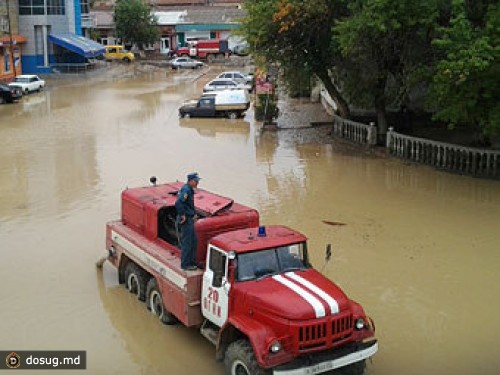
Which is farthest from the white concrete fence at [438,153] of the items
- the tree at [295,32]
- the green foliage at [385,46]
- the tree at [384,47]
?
the tree at [295,32]

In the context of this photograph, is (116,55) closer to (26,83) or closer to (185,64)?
(185,64)

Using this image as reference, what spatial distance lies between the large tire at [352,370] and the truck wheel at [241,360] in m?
1.01

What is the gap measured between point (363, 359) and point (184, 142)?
65.3 feet

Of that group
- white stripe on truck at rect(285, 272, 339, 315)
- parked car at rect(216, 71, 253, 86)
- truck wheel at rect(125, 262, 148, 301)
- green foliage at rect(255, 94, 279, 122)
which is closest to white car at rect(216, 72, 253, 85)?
parked car at rect(216, 71, 253, 86)

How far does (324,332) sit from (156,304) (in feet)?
12.1

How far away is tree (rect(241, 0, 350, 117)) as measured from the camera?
24297 mm

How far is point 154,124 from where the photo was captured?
32688 mm

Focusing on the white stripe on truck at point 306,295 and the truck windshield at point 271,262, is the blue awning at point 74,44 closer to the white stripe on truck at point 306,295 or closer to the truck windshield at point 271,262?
the truck windshield at point 271,262

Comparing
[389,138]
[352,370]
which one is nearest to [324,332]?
[352,370]

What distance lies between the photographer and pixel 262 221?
16.4 metres

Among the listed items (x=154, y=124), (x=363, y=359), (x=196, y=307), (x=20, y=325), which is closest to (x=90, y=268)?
(x=20, y=325)

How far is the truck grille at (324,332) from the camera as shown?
797 centimetres

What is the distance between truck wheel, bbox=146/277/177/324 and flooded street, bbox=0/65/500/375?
142 mm

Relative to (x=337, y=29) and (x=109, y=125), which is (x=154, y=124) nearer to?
(x=109, y=125)
